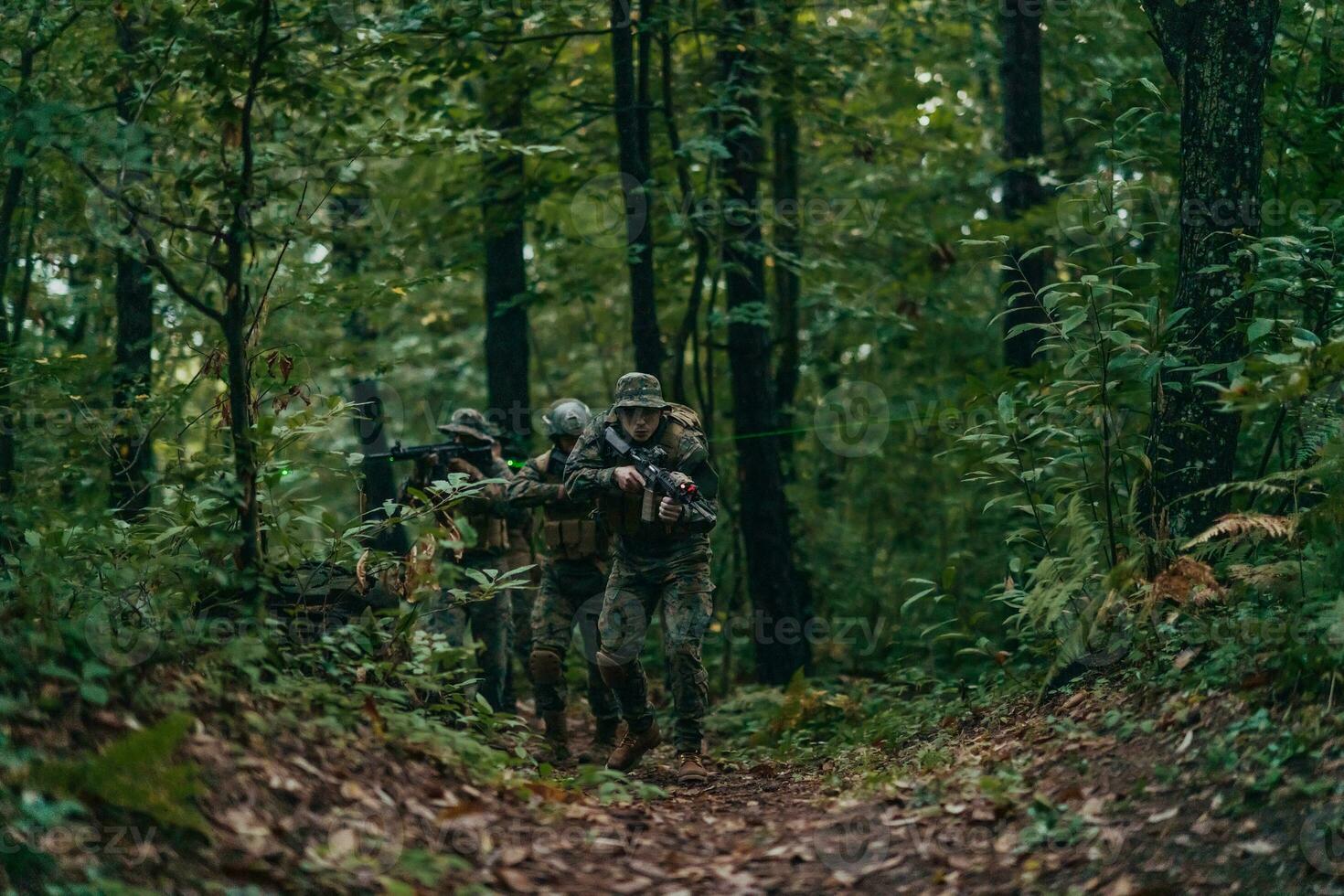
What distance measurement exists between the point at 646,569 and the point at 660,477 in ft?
2.23

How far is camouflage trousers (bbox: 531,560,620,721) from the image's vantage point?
912cm

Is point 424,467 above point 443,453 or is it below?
below

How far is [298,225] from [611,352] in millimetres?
12404

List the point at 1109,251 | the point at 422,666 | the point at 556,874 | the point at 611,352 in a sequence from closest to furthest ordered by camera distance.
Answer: the point at 556,874 → the point at 422,666 → the point at 1109,251 → the point at 611,352

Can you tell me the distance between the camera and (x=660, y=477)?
309 inches

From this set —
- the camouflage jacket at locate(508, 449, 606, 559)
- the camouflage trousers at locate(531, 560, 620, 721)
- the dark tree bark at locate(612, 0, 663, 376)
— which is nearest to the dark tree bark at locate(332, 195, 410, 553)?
the camouflage jacket at locate(508, 449, 606, 559)

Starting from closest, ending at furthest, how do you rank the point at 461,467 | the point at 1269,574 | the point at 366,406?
the point at 1269,574
the point at 366,406
the point at 461,467

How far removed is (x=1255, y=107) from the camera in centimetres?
681

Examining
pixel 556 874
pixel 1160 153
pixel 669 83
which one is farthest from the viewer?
pixel 669 83

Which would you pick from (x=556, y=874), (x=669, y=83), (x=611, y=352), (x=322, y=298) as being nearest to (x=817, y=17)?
(x=669, y=83)

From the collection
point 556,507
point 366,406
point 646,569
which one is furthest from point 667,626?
point 366,406

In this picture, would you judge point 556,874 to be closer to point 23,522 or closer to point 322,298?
point 23,522
